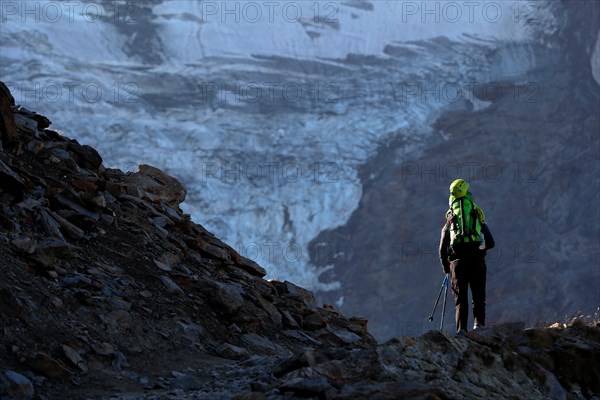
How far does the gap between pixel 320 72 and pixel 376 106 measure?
17.7 metres

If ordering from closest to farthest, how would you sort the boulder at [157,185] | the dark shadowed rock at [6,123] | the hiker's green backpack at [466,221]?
the hiker's green backpack at [466,221] → the dark shadowed rock at [6,123] → the boulder at [157,185]

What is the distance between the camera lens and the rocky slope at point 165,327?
240 inches

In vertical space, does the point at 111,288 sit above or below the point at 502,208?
above

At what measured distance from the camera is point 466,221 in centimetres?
866

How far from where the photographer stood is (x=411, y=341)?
627 centimetres

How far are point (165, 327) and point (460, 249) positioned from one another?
2.53m

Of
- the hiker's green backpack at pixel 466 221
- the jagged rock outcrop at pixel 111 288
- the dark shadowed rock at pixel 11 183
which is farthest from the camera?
the hiker's green backpack at pixel 466 221

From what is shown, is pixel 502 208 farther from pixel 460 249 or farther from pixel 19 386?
pixel 19 386

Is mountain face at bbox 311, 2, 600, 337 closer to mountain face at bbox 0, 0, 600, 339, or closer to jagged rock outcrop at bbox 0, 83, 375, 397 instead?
mountain face at bbox 0, 0, 600, 339

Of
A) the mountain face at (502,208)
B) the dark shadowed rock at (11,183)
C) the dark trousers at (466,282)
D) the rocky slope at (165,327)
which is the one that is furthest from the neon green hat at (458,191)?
the mountain face at (502,208)

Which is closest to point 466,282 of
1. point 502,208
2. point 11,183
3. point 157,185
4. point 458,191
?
point 458,191

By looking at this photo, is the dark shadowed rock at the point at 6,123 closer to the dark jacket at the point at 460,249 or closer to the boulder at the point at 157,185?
the boulder at the point at 157,185

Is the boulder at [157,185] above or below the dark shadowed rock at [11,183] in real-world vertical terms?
below

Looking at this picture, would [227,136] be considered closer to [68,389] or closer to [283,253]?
[283,253]
